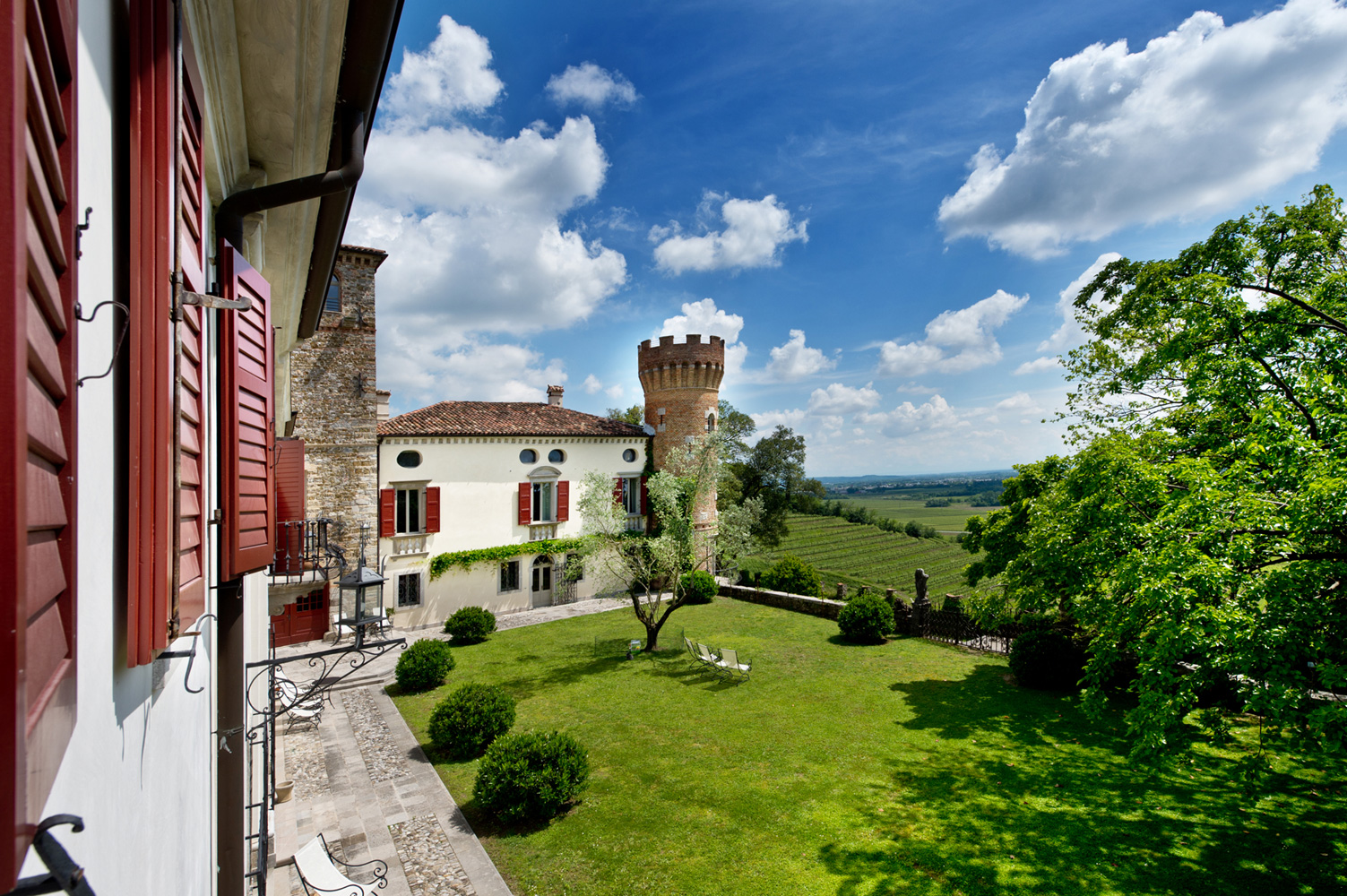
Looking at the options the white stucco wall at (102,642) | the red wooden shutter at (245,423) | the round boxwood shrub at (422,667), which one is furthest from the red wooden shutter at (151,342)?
the round boxwood shrub at (422,667)

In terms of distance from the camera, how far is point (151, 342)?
1.59 m

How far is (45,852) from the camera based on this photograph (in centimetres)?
75

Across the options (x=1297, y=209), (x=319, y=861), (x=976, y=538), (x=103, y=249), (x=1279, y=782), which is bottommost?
(x=1279, y=782)

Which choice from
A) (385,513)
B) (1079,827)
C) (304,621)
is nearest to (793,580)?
(385,513)

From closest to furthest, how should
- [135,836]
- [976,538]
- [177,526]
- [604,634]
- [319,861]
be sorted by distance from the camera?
[135,836] < [177,526] < [319,861] < [976,538] < [604,634]

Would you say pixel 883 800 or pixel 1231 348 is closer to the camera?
pixel 1231 348

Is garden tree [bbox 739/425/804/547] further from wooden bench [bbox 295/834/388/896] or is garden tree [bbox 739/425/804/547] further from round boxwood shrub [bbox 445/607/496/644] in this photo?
wooden bench [bbox 295/834/388/896]

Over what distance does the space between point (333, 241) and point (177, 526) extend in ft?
11.5

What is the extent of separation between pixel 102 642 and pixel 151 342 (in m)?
0.76

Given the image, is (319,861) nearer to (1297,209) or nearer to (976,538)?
(976,538)

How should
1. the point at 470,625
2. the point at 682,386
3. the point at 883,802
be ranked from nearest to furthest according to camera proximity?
the point at 883,802, the point at 470,625, the point at 682,386

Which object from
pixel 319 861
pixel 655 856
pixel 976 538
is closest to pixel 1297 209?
pixel 976 538

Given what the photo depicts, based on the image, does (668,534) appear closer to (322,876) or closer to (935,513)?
(322,876)

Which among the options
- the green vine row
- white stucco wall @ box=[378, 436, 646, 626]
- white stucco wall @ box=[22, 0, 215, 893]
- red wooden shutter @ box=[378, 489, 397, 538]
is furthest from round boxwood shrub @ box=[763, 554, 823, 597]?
white stucco wall @ box=[22, 0, 215, 893]
